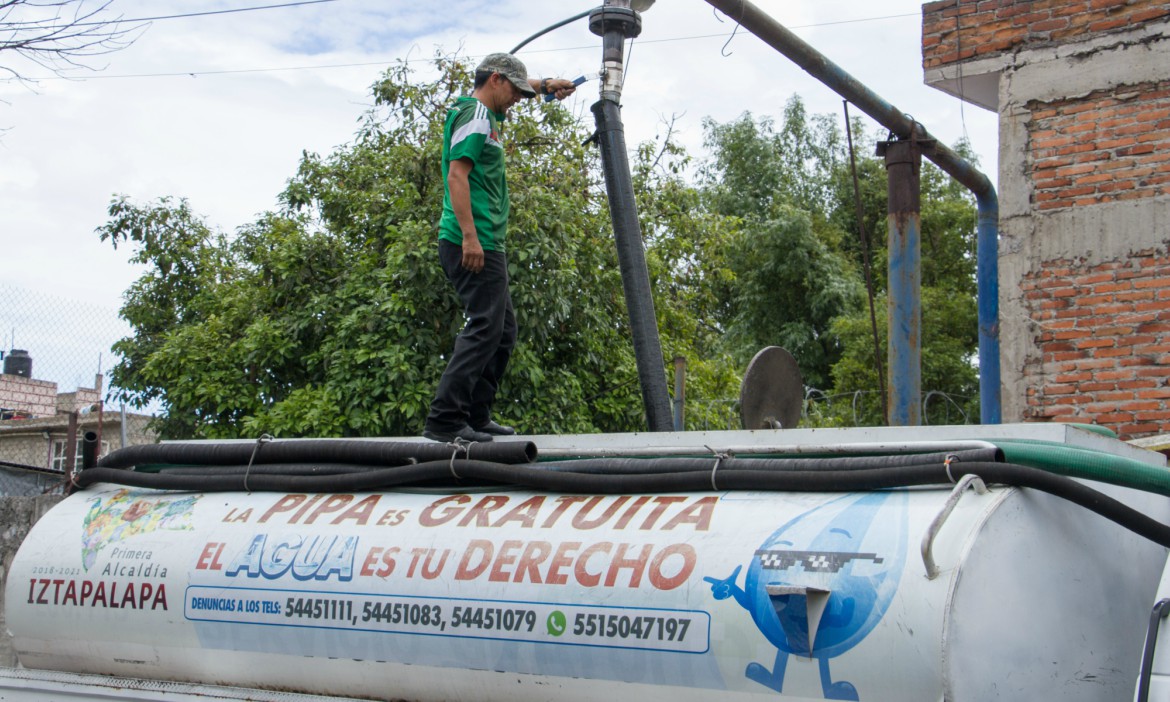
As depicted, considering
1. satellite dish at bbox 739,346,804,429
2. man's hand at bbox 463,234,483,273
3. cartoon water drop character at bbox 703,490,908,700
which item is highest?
man's hand at bbox 463,234,483,273

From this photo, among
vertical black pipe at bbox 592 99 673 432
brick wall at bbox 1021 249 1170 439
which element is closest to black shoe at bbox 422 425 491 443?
vertical black pipe at bbox 592 99 673 432

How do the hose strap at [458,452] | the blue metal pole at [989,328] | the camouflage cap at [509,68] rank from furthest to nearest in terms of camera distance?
1. the blue metal pole at [989,328]
2. the camouflage cap at [509,68]
3. the hose strap at [458,452]

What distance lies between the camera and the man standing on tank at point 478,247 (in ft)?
14.3

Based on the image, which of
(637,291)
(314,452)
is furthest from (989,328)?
(314,452)

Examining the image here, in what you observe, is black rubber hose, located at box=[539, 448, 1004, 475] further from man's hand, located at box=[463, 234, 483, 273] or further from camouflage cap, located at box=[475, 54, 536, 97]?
camouflage cap, located at box=[475, 54, 536, 97]

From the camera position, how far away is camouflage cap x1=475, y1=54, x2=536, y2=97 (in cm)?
479

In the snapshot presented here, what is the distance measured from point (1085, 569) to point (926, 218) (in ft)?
98.1

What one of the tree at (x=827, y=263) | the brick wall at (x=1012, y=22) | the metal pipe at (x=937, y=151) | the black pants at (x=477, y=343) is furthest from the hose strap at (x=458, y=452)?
the tree at (x=827, y=263)

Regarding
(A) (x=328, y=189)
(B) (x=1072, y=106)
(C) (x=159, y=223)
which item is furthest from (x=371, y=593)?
(C) (x=159, y=223)

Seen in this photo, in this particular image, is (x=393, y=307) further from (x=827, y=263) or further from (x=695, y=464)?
(x=827, y=263)

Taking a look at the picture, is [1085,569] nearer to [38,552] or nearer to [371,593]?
[371,593]

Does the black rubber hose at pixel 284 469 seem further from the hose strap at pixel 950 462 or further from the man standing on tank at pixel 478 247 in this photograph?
the hose strap at pixel 950 462

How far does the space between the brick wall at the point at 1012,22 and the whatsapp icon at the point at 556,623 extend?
23.6ft

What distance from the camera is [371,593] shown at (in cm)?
332
